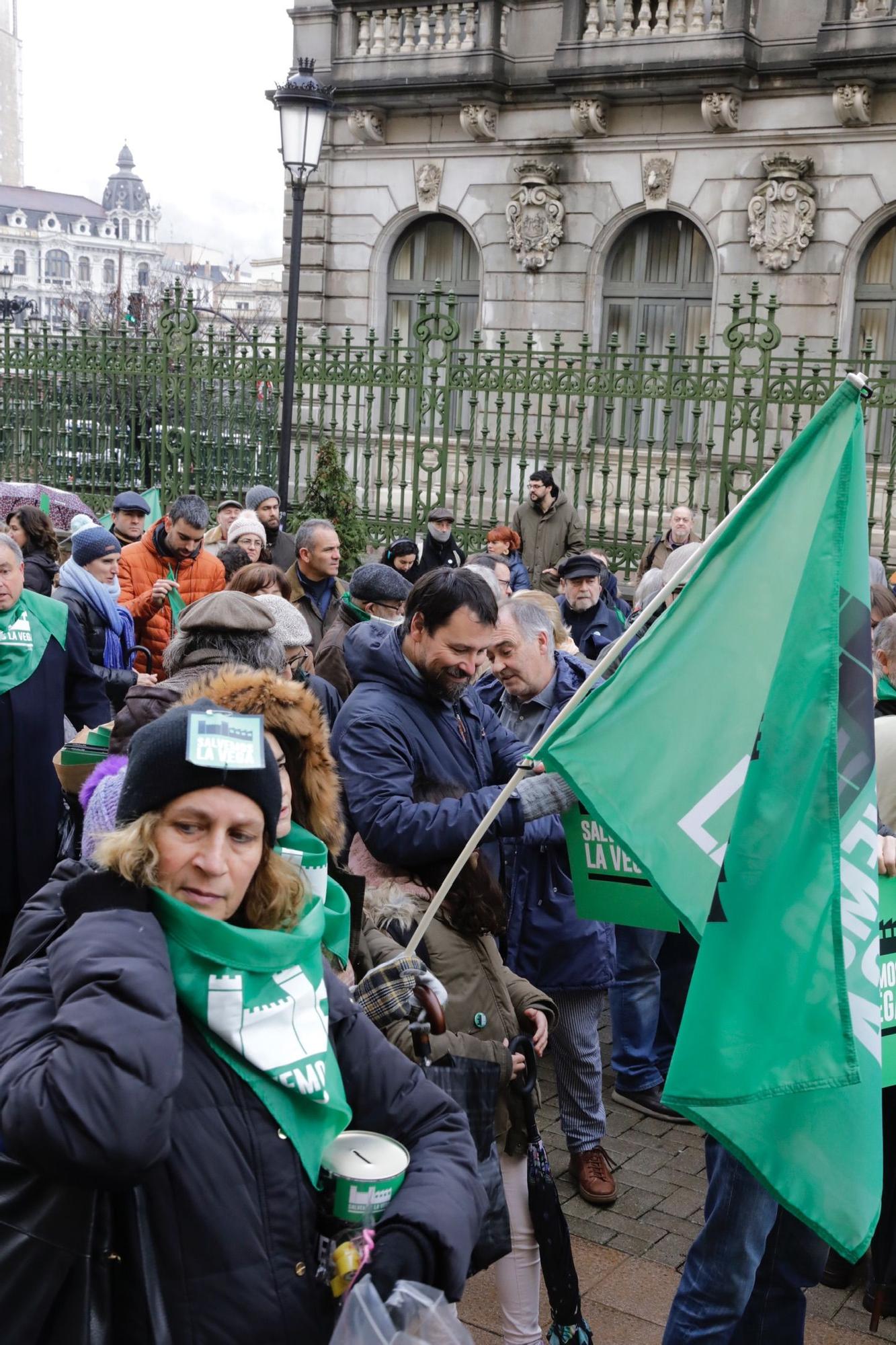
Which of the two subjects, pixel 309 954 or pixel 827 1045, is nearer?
pixel 309 954

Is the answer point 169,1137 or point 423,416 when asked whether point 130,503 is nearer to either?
point 423,416

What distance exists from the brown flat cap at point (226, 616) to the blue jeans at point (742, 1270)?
183 centimetres

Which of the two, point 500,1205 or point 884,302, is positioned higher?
point 884,302

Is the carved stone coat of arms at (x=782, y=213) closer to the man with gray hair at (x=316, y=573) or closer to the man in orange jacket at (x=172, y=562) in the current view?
the man in orange jacket at (x=172, y=562)

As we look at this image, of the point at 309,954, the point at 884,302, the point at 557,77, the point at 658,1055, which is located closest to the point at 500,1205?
the point at 309,954

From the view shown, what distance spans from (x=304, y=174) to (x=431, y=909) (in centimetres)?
931

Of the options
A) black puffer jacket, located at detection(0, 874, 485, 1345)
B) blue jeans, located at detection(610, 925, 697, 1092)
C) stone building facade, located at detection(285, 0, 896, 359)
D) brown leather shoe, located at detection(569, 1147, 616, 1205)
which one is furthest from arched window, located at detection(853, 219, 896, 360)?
black puffer jacket, located at detection(0, 874, 485, 1345)

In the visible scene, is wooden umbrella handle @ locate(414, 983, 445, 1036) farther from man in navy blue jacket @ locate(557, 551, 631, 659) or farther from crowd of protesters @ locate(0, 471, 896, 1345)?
man in navy blue jacket @ locate(557, 551, 631, 659)

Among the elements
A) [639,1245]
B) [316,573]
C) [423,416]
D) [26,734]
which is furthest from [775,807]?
[423,416]

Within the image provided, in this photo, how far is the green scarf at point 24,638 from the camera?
5.41 m

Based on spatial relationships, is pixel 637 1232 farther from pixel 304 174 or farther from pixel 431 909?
pixel 304 174

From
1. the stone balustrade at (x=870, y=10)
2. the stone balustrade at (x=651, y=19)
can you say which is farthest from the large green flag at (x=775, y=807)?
the stone balustrade at (x=651, y=19)

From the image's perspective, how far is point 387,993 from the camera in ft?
9.76

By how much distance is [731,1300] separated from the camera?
10.7 feet
